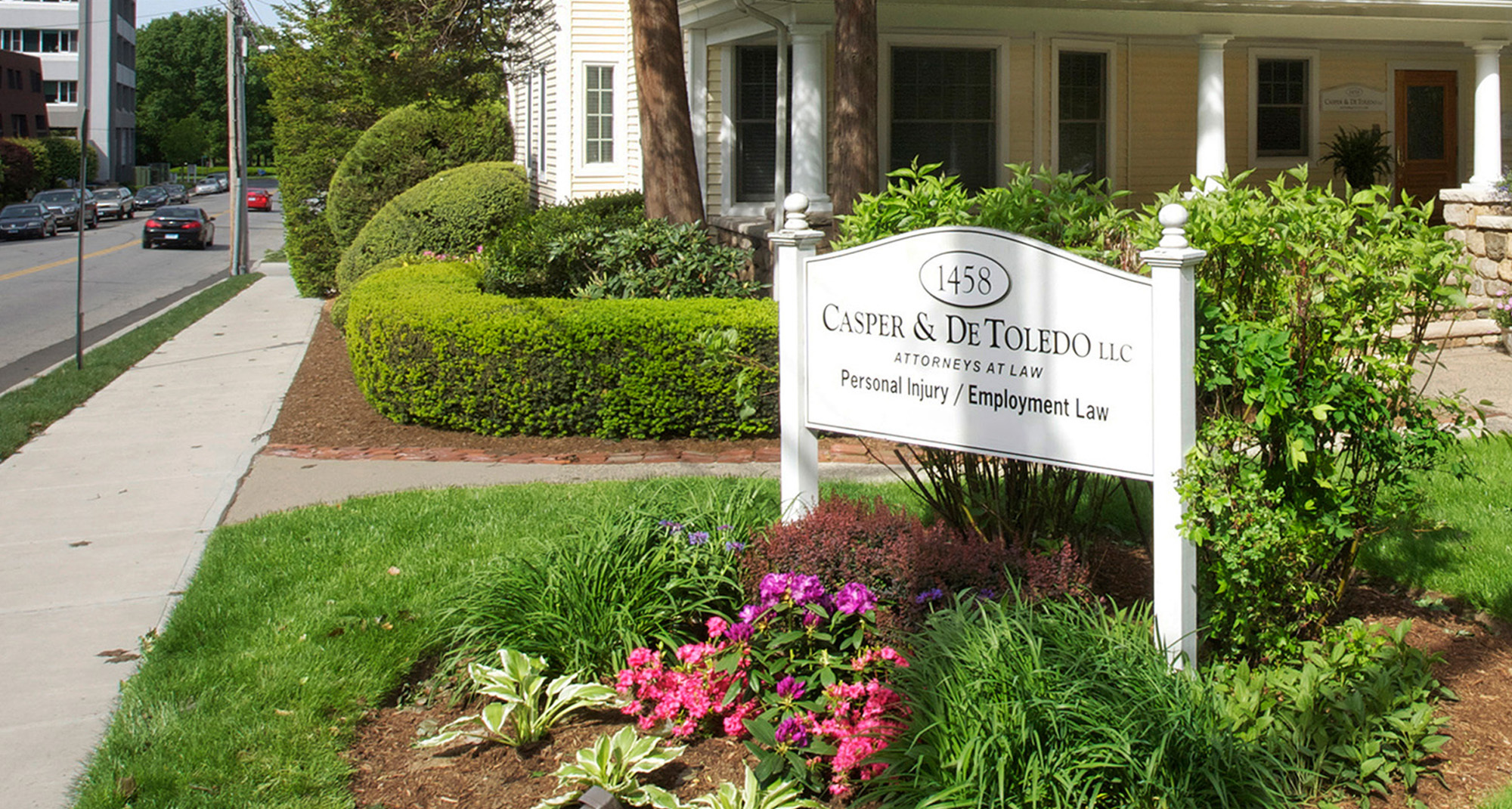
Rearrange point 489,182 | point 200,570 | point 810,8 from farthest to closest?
point 489,182
point 810,8
point 200,570

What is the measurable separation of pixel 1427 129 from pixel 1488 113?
10.1ft

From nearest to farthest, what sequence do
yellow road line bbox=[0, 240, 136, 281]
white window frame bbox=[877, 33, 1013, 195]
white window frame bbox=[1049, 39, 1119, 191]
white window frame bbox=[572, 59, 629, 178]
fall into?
white window frame bbox=[877, 33, 1013, 195] < white window frame bbox=[1049, 39, 1119, 191] < white window frame bbox=[572, 59, 629, 178] < yellow road line bbox=[0, 240, 136, 281]

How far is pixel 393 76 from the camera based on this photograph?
21.3 metres

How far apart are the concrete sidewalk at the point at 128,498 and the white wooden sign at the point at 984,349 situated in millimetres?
2905

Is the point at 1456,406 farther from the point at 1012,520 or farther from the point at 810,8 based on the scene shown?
the point at 810,8

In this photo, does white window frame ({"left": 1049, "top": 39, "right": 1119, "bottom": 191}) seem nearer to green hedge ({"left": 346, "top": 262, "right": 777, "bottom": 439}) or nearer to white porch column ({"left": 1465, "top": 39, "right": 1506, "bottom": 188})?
white porch column ({"left": 1465, "top": 39, "right": 1506, "bottom": 188})

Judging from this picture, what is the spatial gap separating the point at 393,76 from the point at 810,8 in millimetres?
10631

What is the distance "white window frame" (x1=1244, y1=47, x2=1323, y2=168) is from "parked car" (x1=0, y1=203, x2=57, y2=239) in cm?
4170

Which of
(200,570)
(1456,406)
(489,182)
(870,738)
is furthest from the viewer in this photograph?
(489,182)

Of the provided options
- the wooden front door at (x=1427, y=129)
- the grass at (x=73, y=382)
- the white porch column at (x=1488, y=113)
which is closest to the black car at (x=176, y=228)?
the grass at (x=73, y=382)

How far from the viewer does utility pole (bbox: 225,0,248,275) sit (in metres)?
31.9

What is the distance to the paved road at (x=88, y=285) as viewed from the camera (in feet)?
60.4

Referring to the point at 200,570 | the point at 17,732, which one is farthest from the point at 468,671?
the point at 200,570

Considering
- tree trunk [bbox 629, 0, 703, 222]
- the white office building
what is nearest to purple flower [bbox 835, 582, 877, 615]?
tree trunk [bbox 629, 0, 703, 222]
